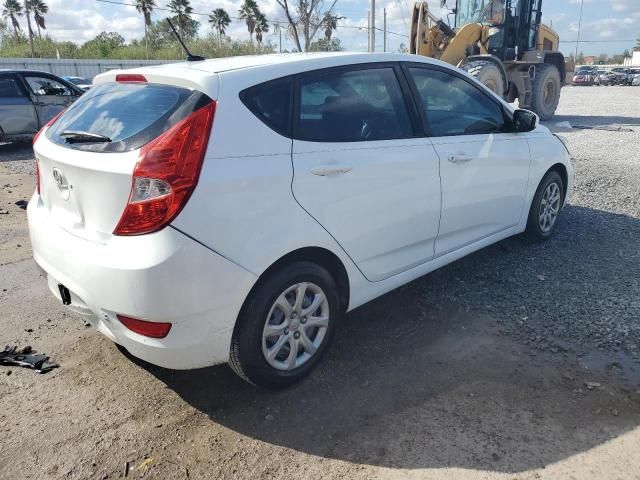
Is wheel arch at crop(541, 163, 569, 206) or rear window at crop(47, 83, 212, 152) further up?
rear window at crop(47, 83, 212, 152)

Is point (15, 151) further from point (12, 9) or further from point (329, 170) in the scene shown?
point (12, 9)

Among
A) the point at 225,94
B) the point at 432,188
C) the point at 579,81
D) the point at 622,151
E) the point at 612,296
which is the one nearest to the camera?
the point at 225,94

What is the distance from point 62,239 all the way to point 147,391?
3.19ft

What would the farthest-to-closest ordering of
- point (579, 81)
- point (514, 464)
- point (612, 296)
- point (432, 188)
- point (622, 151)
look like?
point (579, 81)
point (622, 151)
point (612, 296)
point (432, 188)
point (514, 464)

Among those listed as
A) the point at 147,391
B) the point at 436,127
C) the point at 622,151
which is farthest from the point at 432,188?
the point at 622,151

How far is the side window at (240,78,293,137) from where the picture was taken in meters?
2.74

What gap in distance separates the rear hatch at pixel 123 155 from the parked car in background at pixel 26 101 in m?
9.99

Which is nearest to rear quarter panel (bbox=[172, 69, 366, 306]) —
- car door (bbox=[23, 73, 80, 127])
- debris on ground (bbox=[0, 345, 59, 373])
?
debris on ground (bbox=[0, 345, 59, 373])

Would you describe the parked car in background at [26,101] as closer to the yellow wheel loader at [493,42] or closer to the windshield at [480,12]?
the yellow wheel loader at [493,42]

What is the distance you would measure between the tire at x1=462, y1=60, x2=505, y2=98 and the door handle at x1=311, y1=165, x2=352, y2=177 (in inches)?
432

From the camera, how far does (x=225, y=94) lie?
2.65 metres

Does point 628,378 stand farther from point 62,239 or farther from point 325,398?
point 62,239

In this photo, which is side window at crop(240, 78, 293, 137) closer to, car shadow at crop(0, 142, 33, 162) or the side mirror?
the side mirror

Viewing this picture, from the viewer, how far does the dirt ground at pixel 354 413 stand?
8.20 feet
